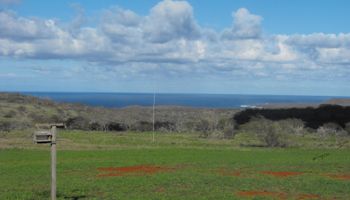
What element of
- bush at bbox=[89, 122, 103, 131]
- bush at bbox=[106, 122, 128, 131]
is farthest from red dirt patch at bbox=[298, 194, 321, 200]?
bush at bbox=[106, 122, 128, 131]

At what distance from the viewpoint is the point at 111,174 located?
3133 centimetres

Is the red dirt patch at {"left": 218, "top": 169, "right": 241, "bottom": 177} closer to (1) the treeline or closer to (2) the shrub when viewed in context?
(2) the shrub

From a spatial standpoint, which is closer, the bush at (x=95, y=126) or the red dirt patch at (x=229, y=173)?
the red dirt patch at (x=229, y=173)

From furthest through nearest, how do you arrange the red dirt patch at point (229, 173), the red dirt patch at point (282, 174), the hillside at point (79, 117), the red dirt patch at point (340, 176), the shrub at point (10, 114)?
the shrub at point (10, 114)
the hillside at point (79, 117)
the red dirt patch at point (229, 173)
the red dirt patch at point (282, 174)
the red dirt patch at point (340, 176)

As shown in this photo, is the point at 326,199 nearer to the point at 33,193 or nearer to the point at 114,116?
the point at 33,193

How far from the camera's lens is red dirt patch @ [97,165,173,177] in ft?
104

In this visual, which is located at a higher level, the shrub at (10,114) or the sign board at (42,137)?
the sign board at (42,137)

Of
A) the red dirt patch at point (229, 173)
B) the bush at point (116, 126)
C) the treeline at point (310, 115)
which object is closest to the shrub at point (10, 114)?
the bush at point (116, 126)

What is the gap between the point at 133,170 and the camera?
3381cm

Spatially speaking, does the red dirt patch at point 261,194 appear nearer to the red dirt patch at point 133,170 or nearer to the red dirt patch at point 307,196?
the red dirt patch at point 307,196

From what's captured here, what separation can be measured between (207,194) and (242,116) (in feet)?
336

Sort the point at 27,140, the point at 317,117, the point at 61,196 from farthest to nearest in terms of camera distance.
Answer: the point at 317,117
the point at 27,140
the point at 61,196

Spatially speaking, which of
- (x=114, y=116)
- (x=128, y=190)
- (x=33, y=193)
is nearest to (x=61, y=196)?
(x=33, y=193)

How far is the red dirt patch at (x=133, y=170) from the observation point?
31809 mm
